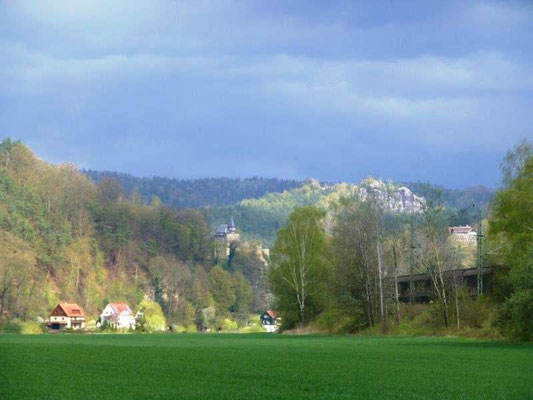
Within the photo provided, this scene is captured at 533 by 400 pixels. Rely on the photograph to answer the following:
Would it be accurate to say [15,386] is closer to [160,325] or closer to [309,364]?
[309,364]

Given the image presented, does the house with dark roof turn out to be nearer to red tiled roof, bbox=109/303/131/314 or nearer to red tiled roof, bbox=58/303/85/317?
red tiled roof, bbox=58/303/85/317

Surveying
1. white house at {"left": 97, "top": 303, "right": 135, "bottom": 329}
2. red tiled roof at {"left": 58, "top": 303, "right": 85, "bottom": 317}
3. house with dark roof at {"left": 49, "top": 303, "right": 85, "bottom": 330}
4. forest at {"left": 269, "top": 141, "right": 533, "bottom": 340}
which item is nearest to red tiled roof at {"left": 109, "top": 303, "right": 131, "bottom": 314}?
white house at {"left": 97, "top": 303, "right": 135, "bottom": 329}

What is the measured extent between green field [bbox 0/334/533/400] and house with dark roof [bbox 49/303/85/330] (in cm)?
10550

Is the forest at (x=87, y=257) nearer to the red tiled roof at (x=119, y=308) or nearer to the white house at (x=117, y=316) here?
the red tiled roof at (x=119, y=308)

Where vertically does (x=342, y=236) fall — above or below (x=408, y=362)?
above

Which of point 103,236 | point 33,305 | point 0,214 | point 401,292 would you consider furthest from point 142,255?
point 401,292

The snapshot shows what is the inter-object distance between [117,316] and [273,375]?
130147 mm

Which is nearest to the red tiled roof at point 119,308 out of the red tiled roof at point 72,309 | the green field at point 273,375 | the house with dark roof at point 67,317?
the red tiled roof at point 72,309

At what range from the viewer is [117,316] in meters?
156

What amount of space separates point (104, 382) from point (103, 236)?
545 ft

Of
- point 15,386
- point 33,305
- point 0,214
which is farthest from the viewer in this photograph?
point 0,214

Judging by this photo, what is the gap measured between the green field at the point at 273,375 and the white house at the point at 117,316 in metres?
110

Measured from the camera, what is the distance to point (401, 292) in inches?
3474

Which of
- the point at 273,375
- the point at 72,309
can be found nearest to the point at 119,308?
the point at 72,309
